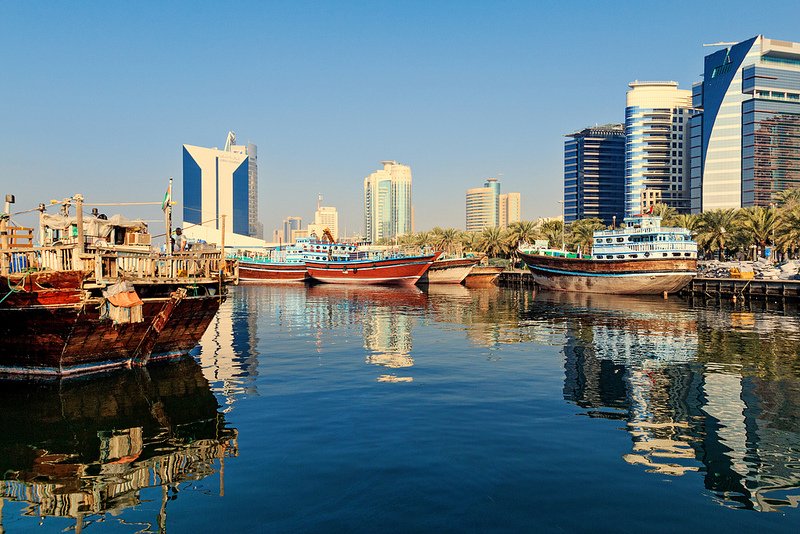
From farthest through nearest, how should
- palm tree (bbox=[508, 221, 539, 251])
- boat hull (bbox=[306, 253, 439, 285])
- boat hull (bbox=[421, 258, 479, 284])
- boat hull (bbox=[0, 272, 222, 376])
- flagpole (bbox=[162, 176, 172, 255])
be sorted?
palm tree (bbox=[508, 221, 539, 251])
boat hull (bbox=[421, 258, 479, 284])
boat hull (bbox=[306, 253, 439, 285])
flagpole (bbox=[162, 176, 172, 255])
boat hull (bbox=[0, 272, 222, 376])

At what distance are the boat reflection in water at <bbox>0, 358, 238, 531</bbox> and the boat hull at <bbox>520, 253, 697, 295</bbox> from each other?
60.1m

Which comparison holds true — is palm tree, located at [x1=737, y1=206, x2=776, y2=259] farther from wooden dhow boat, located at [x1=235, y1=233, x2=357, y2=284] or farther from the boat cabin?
wooden dhow boat, located at [x1=235, y1=233, x2=357, y2=284]

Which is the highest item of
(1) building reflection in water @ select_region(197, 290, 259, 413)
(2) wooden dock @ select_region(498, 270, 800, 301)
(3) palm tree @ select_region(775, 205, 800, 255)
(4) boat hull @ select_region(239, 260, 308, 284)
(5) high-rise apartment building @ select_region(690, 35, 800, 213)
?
(5) high-rise apartment building @ select_region(690, 35, 800, 213)

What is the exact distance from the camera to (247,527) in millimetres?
10977

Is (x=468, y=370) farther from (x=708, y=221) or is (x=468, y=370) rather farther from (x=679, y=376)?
(x=708, y=221)

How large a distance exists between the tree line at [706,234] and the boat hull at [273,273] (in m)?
43.2

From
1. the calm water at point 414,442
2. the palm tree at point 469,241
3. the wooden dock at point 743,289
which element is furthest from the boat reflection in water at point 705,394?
the palm tree at point 469,241

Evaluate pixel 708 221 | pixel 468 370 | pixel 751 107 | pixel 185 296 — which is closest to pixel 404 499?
pixel 468 370

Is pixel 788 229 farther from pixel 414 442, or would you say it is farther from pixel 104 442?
pixel 104 442

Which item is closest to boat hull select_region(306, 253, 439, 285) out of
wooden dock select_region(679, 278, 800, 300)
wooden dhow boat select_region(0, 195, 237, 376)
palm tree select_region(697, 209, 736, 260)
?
wooden dock select_region(679, 278, 800, 300)

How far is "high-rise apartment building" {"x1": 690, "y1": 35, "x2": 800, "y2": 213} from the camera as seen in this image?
170125mm

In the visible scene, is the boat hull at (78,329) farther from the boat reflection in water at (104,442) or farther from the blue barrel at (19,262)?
the blue barrel at (19,262)

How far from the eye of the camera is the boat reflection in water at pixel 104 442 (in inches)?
502

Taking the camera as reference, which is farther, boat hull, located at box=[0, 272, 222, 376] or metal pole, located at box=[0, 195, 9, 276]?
metal pole, located at box=[0, 195, 9, 276]
